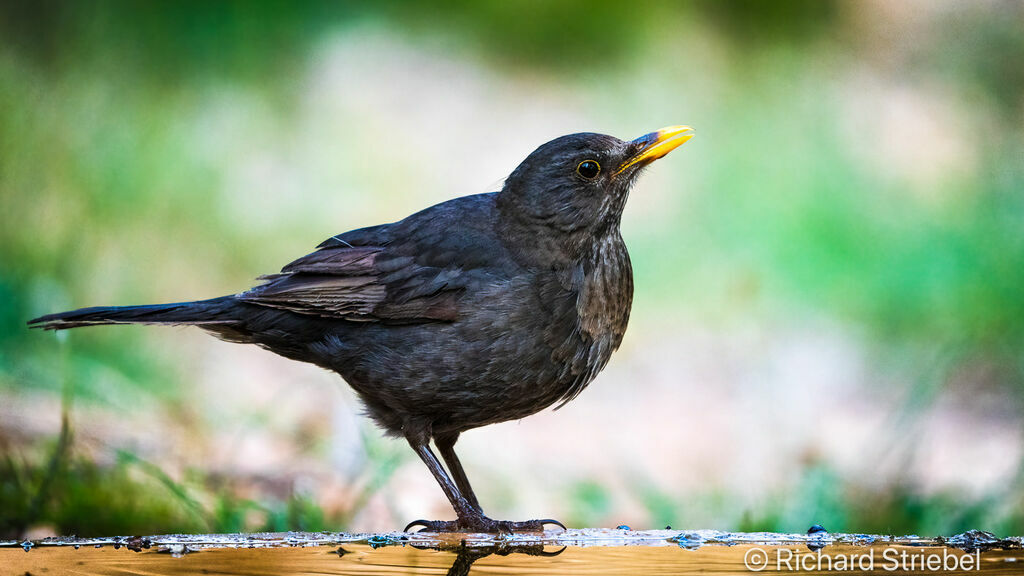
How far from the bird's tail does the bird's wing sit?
0.35 ft

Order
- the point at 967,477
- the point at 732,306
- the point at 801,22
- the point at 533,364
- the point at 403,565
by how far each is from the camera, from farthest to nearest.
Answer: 1. the point at 801,22
2. the point at 732,306
3. the point at 967,477
4. the point at 533,364
5. the point at 403,565

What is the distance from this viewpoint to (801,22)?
8320mm

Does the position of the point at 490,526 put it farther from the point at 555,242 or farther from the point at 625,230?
the point at 625,230

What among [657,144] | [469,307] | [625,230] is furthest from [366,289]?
[625,230]

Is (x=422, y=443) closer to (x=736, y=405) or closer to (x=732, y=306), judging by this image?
(x=736, y=405)

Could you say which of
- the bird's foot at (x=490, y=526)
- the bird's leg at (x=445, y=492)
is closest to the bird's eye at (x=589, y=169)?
the bird's leg at (x=445, y=492)

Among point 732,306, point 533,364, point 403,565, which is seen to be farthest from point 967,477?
point 403,565

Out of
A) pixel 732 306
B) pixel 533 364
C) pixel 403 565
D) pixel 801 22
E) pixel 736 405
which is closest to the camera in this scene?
pixel 403 565

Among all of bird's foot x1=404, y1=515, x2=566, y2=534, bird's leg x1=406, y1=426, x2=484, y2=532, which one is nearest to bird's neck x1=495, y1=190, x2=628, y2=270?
bird's leg x1=406, y1=426, x2=484, y2=532

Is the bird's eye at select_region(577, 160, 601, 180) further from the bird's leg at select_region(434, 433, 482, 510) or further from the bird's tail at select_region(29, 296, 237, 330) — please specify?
the bird's tail at select_region(29, 296, 237, 330)

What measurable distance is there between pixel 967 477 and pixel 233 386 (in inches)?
171

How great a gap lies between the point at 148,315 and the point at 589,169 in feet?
5.48

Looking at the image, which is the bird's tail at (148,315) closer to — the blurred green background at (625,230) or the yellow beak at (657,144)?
the blurred green background at (625,230)

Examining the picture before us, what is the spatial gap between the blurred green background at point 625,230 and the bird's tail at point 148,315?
1259 millimetres
